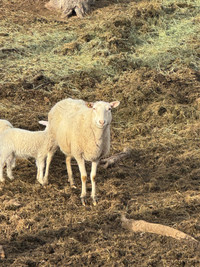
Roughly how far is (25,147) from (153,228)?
274 cm

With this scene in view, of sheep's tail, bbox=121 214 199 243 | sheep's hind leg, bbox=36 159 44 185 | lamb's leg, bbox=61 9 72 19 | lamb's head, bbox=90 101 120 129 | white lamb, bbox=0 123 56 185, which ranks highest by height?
lamb's leg, bbox=61 9 72 19

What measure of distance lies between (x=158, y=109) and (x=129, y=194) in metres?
3.33

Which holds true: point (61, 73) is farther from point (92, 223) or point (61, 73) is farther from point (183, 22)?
point (92, 223)

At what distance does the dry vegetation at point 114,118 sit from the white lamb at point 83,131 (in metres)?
0.51

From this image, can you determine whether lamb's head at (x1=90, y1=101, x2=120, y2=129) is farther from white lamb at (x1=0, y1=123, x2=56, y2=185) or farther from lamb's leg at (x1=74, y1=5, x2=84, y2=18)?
lamb's leg at (x1=74, y1=5, x2=84, y2=18)

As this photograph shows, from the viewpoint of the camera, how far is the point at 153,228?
554 cm

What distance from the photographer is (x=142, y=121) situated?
966 centimetres

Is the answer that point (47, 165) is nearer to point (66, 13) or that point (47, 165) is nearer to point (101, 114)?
point (101, 114)

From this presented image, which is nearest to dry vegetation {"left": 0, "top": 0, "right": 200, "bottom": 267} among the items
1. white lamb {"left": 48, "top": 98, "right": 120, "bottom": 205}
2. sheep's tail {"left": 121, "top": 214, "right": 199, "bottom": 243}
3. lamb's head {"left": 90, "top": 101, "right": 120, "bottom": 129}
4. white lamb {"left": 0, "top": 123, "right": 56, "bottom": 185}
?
sheep's tail {"left": 121, "top": 214, "right": 199, "bottom": 243}

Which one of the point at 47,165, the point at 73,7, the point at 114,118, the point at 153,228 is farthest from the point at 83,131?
the point at 73,7

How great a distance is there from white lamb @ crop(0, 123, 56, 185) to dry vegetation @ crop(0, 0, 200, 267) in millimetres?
283

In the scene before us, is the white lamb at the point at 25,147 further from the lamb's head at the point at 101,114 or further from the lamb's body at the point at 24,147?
the lamb's head at the point at 101,114

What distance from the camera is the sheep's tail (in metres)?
5.30

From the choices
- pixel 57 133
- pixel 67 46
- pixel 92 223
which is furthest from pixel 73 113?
pixel 67 46
